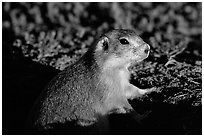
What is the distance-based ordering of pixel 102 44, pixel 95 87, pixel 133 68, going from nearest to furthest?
pixel 95 87
pixel 102 44
pixel 133 68

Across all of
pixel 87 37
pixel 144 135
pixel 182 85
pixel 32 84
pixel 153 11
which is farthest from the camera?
pixel 153 11

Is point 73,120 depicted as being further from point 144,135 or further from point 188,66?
point 188,66

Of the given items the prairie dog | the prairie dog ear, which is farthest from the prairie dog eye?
the prairie dog ear

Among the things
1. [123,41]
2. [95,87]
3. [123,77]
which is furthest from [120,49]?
[95,87]

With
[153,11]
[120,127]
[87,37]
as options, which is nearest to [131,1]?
[153,11]

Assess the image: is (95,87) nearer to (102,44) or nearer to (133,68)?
(102,44)

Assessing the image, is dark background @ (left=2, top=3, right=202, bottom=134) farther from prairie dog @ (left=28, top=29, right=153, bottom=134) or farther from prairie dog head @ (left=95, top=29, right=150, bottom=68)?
prairie dog head @ (left=95, top=29, right=150, bottom=68)

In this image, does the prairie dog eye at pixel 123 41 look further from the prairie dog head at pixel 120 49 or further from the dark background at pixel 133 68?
the dark background at pixel 133 68
